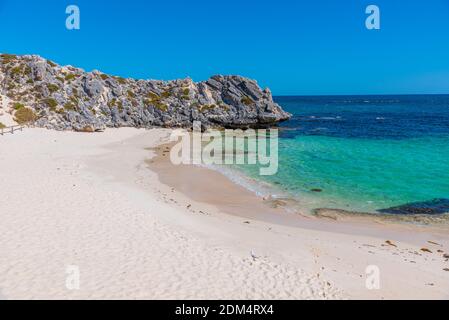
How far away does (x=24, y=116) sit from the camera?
161 feet

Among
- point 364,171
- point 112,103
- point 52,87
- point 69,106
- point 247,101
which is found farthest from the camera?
point 247,101

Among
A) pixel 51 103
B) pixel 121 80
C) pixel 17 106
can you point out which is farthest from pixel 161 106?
pixel 17 106

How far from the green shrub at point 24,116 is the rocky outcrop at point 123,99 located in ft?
2.91

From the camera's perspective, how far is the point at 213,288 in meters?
9.73

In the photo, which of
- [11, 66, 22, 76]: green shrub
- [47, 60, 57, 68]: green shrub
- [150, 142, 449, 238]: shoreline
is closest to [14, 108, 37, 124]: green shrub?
[11, 66, 22, 76]: green shrub

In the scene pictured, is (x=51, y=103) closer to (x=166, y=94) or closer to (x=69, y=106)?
(x=69, y=106)

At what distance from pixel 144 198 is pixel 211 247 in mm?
7992

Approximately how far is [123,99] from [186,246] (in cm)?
5688

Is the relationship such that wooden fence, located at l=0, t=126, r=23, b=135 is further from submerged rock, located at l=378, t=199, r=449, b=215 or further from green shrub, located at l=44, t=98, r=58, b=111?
submerged rock, located at l=378, t=199, r=449, b=215

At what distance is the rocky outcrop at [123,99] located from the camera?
54750 millimetres

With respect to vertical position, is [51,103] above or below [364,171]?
above

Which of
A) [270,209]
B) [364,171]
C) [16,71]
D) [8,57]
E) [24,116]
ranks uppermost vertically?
[8,57]

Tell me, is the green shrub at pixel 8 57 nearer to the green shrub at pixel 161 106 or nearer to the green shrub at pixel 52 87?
the green shrub at pixel 52 87
